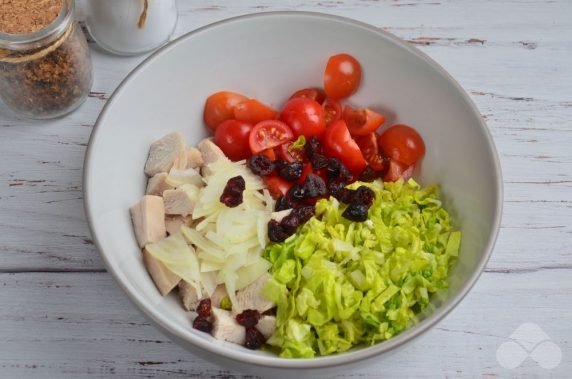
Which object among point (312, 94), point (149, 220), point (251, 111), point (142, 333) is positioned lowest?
point (142, 333)

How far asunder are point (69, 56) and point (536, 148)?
71.6 inches

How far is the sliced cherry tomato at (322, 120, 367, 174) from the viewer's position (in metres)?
2.91

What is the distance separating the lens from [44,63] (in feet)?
9.60

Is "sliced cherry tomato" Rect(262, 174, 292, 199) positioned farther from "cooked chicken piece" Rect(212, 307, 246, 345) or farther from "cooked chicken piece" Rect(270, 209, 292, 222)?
"cooked chicken piece" Rect(212, 307, 246, 345)

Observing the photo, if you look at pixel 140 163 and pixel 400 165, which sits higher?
pixel 400 165

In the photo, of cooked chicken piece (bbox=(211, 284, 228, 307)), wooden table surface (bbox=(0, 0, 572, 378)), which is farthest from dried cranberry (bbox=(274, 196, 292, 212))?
wooden table surface (bbox=(0, 0, 572, 378))

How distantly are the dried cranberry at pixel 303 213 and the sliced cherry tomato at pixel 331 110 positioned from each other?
1.52 ft

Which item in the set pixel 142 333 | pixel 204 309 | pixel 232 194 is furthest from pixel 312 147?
pixel 142 333

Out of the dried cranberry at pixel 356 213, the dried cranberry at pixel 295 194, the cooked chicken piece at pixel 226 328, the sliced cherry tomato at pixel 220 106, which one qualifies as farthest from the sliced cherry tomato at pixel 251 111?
the cooked chicken piece at pixel 226 328

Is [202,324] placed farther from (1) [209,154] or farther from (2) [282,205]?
(1) [209,154]

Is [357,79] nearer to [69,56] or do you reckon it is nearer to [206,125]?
[206,125]

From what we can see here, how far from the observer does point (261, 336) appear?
2557 mm

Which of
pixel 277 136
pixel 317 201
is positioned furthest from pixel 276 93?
pixel 317 201

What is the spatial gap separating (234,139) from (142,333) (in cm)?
76
